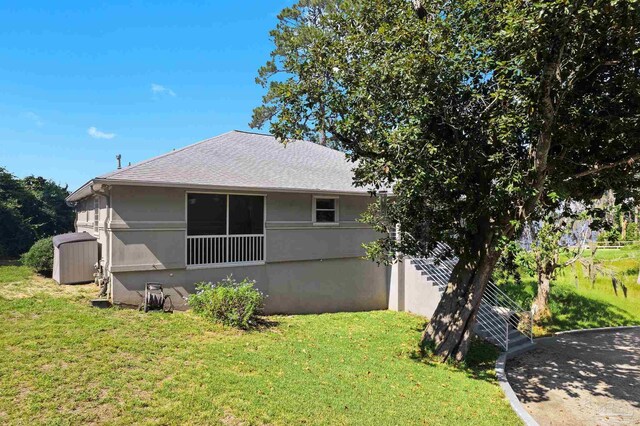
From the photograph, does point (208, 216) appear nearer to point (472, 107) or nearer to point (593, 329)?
point (472, 107)

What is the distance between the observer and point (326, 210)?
41.4 ft

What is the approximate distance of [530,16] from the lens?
5.20 metres

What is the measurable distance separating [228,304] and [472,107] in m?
6.94

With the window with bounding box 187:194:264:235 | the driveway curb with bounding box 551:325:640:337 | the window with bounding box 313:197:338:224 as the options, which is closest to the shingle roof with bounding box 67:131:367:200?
the window with bounding box 313:197:338:224

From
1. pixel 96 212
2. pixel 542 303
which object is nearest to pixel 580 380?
pixel 542 303

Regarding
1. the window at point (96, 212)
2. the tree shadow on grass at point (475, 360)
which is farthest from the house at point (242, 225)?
the tree shadow on grass at point (475, 360)

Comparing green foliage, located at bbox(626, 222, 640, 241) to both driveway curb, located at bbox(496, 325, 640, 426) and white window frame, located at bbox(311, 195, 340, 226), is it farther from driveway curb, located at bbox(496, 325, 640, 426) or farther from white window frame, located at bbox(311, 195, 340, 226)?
white window frame, located at bbox(311, 195, 340, 226)

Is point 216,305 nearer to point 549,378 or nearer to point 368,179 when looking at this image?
point 368,179

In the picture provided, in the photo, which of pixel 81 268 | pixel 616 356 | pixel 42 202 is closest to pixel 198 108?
pixel 81 268

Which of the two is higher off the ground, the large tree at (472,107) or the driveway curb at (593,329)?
the large tree at (472,107)

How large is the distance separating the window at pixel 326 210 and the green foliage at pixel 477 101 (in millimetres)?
4122

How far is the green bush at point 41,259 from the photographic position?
13.6m

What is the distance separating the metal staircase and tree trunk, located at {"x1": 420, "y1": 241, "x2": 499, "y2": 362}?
1042 mm

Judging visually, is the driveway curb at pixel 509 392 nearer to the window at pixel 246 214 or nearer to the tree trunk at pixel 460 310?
the tree trunk at pixel 460 310
